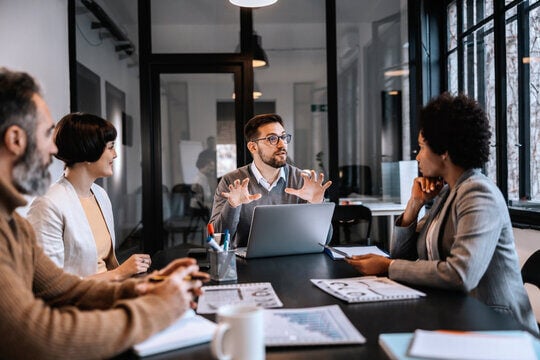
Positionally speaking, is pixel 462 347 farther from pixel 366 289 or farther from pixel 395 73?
pixel 395 73

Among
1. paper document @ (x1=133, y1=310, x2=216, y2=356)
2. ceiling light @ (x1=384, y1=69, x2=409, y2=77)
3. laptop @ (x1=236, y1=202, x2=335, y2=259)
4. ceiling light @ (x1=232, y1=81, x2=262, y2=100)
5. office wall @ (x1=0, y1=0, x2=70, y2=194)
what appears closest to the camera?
paper document @ (x1=133, y1=310, x2=216, y2=356)

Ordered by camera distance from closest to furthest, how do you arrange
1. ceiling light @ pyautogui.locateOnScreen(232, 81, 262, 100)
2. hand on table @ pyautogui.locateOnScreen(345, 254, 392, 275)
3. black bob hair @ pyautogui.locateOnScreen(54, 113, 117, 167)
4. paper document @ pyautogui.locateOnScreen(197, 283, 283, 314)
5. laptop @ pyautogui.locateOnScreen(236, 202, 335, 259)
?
paper document @ pyautogui.locateOnScreen(197, 283, 283, 314)
hand on table @ pyautogui.locateOnScreen(345, 254, 392, 275)
laptop @ pyautogui.locateOnScreen(236, 202, 335, 259)
black bob hair @ pyautogui.locateOnScreen(54, 113, 117, 167)
ceiling light @ pyautogui.locateOnScreen(232, 81, 262, 100)

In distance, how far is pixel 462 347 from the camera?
933 mm

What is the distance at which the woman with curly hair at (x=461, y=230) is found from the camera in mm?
1513

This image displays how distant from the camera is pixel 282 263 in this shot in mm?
2006

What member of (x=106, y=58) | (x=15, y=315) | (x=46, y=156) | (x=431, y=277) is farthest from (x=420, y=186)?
(x=106, y=58)

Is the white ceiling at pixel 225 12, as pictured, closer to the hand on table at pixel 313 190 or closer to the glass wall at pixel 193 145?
the glass wall at pixel 193 145

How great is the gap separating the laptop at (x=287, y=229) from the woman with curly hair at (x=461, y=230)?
1.10ft

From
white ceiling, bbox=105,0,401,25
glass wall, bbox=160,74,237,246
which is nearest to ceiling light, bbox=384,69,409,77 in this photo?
white ceiling, bbox=105,0,401,25

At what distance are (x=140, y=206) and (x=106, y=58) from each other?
153 cm

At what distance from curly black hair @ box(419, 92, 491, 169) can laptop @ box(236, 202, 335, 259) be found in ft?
1.71

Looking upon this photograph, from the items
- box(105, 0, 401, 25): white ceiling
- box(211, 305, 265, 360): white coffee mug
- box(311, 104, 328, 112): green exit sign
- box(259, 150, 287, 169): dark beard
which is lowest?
box(211, 305, 265, 360): white coffee mug

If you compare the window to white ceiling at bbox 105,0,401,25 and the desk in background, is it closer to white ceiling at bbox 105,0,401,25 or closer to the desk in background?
the desk in background

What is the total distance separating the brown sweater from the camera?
0.88 meters
